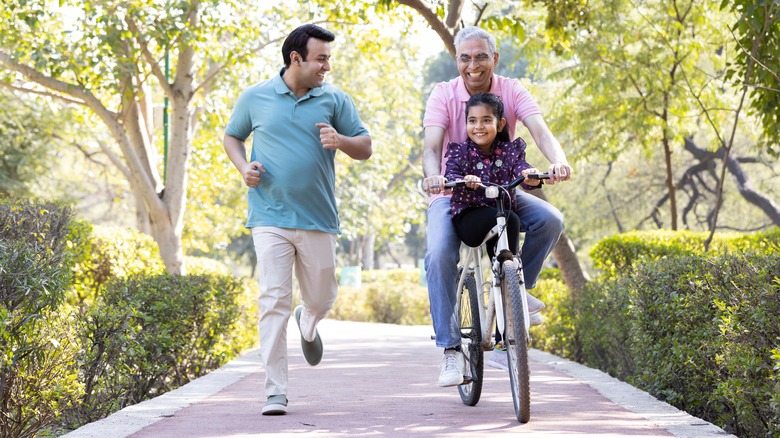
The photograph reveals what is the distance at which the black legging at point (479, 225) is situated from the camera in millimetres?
6039

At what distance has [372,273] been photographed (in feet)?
138

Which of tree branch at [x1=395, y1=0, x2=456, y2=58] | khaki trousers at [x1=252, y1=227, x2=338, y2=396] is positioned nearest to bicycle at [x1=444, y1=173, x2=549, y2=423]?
khaki trousers at [x1=252, y1=227, x2=338, y2=396]

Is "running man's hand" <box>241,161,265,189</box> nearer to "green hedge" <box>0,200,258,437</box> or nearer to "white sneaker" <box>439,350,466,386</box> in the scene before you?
"green hedge" <box>0,200,258,437</box>

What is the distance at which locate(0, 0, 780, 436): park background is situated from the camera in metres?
5.89

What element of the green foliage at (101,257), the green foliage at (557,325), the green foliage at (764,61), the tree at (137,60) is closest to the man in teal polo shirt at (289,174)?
the green foliage at (101,257)

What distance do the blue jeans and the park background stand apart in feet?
3.28

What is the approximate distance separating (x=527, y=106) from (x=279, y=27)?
14.9m

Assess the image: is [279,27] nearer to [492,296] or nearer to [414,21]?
[414,21]

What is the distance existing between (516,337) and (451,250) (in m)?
0.72

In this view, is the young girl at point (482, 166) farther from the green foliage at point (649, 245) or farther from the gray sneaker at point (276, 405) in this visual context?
the green foliage at point (649, 245)

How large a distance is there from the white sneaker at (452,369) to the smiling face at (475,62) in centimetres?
152

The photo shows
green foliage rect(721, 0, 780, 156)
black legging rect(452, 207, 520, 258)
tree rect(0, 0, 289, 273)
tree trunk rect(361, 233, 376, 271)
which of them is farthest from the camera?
tree trunk rect(361, 233, 376, 271)

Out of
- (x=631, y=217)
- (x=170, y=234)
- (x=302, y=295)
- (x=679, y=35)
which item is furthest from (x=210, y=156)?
(x=302, y=295)

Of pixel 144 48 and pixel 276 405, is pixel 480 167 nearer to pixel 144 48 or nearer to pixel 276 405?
pixel 276 405
